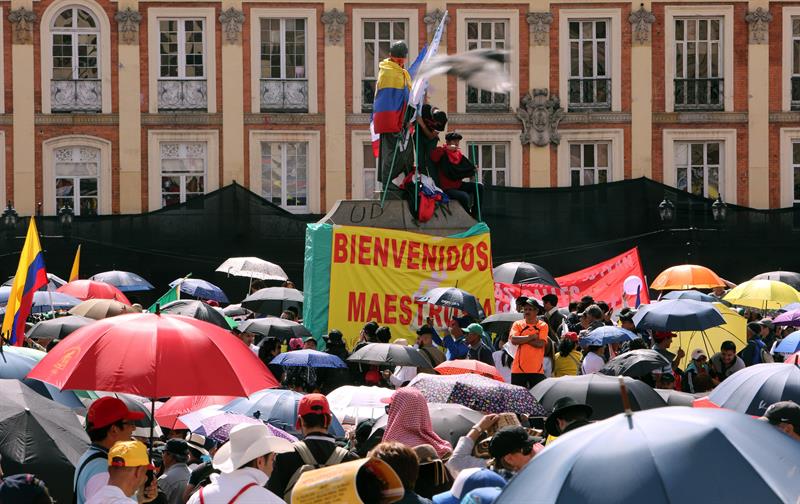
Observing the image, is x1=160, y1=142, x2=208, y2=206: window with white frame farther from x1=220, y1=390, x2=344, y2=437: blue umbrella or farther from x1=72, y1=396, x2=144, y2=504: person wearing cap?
x1=72, y1=396, x2=144, y2=504: person wearing cap

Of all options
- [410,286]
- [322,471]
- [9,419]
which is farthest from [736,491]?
[410,286]

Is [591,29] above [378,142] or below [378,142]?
above

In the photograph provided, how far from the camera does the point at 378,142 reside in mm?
19234

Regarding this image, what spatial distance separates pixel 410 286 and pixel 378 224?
0.84 meters

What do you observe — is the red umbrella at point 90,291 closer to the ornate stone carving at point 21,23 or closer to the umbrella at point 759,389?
the umbrella at point 759,389

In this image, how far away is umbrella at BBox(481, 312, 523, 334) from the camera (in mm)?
16875

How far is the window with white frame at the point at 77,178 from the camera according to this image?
117 feet

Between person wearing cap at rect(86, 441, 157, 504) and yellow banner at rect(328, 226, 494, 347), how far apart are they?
1170 centimetres

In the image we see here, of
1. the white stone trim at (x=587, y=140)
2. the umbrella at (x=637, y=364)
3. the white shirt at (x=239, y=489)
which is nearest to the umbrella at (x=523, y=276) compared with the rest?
the umbrella at (x=637, y=364)

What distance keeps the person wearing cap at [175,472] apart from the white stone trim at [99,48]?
89.1ft

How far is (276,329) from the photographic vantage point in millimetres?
17141

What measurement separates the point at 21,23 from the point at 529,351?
23.5m

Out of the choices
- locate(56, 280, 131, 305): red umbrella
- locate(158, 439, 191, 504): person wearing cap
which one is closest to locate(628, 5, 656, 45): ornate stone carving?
locate(56, 280, 131, 305): red umbrella

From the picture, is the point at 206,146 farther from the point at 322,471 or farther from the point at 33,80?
the point at 322,471
